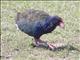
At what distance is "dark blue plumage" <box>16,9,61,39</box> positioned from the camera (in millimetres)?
7500

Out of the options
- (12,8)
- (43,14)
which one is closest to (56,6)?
(12,8)

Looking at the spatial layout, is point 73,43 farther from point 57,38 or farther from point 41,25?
point 41,25

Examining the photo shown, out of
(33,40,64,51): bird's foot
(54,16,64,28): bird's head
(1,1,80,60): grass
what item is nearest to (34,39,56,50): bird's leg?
(33,40,64,51): bird's foot

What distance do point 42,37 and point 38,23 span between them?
902 mm

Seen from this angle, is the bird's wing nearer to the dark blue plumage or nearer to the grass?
the dark blue plumage

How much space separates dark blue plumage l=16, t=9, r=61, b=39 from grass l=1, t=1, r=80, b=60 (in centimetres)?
38

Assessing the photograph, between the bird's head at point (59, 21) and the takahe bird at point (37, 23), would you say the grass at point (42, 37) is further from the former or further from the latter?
the bird's head at point (59, 21)

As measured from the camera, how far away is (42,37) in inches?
328

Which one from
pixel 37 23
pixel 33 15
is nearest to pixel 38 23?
pixel 37 23

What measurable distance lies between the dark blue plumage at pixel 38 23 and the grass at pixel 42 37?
38 centimetres

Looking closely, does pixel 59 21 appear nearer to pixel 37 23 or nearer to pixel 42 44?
pixel 37 23

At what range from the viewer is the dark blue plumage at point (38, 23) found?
7.50 meters

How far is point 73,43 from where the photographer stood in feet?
26.6

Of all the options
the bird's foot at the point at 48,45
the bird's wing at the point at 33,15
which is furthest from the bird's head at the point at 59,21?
the bird's foot at the point at 48,45
